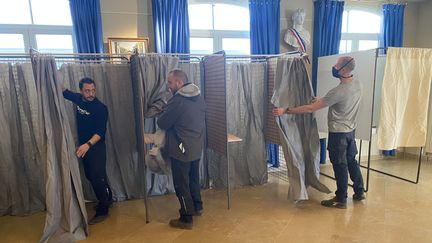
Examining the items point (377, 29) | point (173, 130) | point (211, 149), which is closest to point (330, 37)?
point (377, 29)

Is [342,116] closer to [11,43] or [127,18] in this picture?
[127,18]

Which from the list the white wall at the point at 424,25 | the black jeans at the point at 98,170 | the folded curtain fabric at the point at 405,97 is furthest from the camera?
the white wall at the point at 424,25

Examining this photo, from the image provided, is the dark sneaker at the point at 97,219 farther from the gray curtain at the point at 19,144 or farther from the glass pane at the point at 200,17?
the glass pane at the point at 200,17

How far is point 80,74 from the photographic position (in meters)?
3.11

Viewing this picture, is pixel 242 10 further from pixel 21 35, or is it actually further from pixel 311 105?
pixel 21 35

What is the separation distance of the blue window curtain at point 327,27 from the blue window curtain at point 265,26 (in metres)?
0.67

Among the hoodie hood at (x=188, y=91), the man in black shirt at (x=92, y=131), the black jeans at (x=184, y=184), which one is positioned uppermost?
the hoodie hood at (x=188, y=91)

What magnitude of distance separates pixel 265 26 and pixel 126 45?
1.91 metres

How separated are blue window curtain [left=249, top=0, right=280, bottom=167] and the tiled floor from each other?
1.12 metres

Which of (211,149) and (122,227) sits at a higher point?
(211,149)

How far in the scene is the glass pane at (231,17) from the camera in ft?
13.6

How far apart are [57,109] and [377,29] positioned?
4.91 m

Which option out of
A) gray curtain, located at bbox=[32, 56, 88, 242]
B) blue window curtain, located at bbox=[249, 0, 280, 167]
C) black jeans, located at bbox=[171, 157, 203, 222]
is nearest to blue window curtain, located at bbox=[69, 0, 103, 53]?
gray curtain, located at bbox=[32, 56, 88, 242]

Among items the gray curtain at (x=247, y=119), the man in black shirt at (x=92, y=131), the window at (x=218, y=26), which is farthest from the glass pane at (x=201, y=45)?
the man in black shirt at (x=92, y=131)
